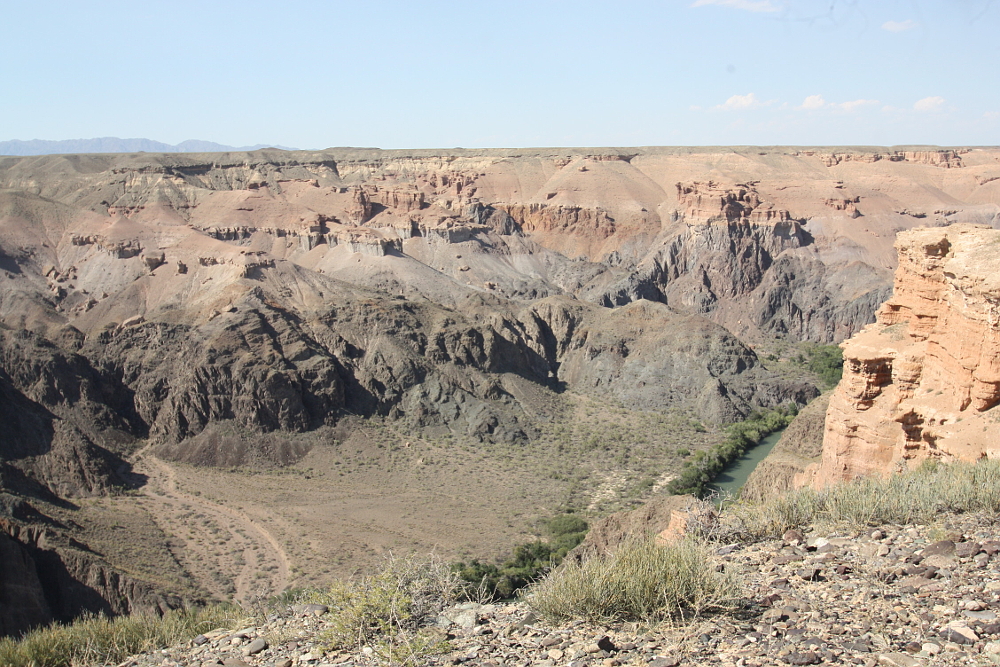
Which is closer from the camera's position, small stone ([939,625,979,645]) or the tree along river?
small stone ([939,625,979,645])

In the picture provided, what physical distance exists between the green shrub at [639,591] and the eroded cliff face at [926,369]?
9.85 meters

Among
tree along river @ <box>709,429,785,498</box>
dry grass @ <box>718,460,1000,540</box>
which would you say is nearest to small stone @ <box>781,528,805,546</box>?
dry grass @ <box>718,460,1000,540</box>

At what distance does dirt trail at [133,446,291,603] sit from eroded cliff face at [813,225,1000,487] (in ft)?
66.0

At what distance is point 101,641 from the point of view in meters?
12.6

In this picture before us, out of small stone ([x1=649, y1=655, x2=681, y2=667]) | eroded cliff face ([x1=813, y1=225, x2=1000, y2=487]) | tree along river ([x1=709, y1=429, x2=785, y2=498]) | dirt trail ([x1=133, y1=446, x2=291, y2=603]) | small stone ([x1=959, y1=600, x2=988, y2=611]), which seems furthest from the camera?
tree along river ([x1=709, y1=429, x2=785, y2=498])

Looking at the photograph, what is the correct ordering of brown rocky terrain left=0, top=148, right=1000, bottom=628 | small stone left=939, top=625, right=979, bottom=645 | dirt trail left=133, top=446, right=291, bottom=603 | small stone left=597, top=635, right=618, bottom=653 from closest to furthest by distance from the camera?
small stone left=939, top=625, right=979, bottom=645, small stone left=597, top=635, right=618, bottom=653, dirt trail left=133, top=446, right=291, bottom=603, brown rocky terrain left=0, top=148, right=1000, bottom=628

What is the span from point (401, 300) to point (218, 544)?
29.3 m

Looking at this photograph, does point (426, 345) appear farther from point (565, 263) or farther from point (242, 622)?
point (565, 263)

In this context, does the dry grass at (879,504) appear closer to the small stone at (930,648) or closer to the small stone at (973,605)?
the small stone at (973,605)

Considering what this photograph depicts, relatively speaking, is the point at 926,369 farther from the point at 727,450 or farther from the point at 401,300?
the point at 401,300

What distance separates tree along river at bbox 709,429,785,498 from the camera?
1724 inches

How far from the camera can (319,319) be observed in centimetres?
5703

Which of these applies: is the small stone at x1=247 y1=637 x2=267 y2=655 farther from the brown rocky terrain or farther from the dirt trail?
the dirt trail

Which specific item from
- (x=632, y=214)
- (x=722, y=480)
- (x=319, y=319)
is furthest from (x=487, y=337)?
(x=632, y=214)
